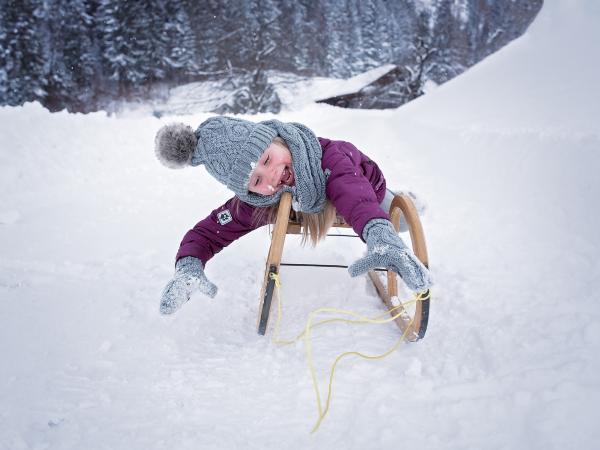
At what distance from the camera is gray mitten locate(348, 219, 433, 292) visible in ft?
4.12

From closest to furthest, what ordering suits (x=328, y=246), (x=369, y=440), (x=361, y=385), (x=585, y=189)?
(x=369, y=440) → (x=361, y=385) → (x=585, y=189) → (x=328, y=246)

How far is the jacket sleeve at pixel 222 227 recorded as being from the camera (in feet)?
6.39

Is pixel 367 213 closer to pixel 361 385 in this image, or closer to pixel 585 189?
pixel 361 385

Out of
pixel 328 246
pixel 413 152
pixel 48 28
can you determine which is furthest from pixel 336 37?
pixel 328 246

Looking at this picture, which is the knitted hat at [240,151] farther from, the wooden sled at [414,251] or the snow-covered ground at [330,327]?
the snow-covered ground at [330,327]

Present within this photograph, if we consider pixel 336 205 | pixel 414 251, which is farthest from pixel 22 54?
pixel 414 251

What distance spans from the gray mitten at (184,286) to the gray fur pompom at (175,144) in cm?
46

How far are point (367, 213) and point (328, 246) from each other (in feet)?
4.98

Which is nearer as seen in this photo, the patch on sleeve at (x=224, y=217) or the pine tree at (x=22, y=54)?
the patch on sleeve at (x=224, y=217)

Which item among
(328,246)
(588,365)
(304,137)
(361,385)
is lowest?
(328,246)

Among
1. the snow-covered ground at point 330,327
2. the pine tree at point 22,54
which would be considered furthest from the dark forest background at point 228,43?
the snow-covered ground at point 330,327

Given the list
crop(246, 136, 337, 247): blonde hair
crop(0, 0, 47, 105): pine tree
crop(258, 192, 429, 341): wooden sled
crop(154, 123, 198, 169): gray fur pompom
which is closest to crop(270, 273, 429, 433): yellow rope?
crop(258, 192, 429, 341): wooden sled

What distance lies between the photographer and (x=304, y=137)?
1747mm

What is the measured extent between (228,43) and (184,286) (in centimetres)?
1833
